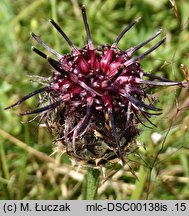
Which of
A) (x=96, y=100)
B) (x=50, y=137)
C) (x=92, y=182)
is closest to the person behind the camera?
(x=96, y=100)

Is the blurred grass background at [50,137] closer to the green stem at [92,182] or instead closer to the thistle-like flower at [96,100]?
the green stem at [92,182]

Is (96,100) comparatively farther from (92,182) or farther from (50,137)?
(50,137)

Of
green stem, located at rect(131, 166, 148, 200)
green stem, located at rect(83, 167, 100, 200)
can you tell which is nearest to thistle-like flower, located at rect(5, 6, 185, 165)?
green stem, located at rect(83, 167, 100, 200)

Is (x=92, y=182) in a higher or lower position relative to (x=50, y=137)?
lower

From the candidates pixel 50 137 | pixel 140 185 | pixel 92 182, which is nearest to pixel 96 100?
pixel 92 182

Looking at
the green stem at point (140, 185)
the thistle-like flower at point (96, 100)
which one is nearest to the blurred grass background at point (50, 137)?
the green stem at point (140, 185)

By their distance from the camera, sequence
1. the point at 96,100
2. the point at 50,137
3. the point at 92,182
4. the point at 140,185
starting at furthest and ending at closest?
the point at 50,137, the point at 140,185, the point at 92,182, the point at 96,100
